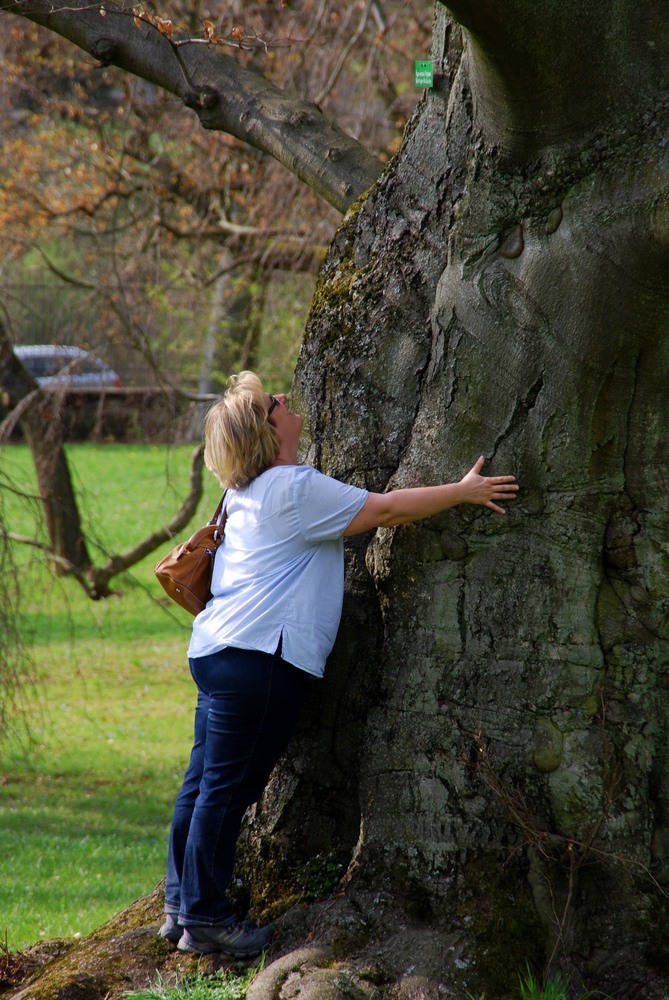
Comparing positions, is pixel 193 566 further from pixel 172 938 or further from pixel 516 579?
pixel 172 938

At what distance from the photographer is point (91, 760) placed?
307 inches

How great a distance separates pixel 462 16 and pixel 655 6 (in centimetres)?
59

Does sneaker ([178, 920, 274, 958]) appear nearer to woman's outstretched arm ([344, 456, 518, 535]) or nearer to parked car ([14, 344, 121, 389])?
woman's outstretched arm ([344, 456, 518, 535])

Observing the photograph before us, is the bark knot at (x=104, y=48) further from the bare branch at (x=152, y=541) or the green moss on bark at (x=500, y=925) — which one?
the green moss on bark at (x=500, y=925)

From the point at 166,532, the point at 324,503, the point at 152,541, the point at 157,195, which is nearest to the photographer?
the point at 324,503

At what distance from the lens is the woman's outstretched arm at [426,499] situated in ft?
10.2

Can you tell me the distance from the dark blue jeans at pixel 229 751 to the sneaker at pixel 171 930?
0.54 feet

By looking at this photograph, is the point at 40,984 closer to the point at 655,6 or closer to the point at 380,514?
the point at 380,514

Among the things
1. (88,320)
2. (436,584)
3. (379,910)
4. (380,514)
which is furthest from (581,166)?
(88,320)

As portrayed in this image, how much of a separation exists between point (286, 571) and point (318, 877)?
1.18 meters

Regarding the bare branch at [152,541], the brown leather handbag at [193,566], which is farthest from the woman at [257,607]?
the bare branch at [152,541]

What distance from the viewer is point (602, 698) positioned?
323 cm

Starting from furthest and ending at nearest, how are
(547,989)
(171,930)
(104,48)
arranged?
(104,48)
(171,930)
(547,989)

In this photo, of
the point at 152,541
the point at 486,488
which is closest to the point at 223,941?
the point at 486,488
